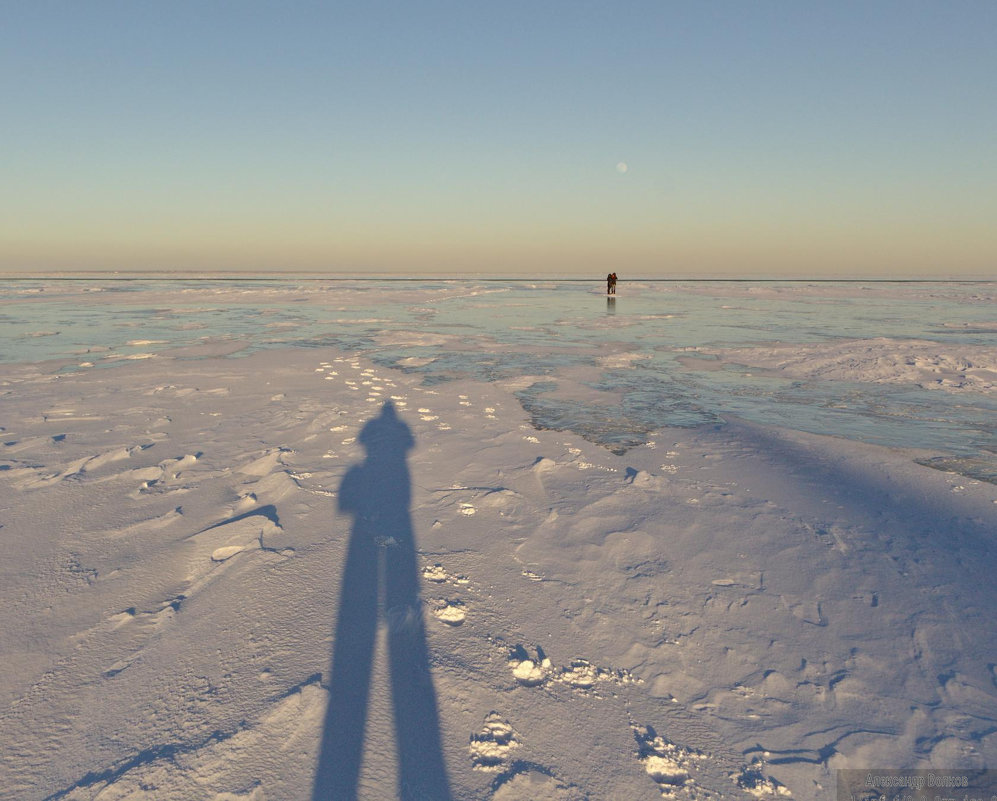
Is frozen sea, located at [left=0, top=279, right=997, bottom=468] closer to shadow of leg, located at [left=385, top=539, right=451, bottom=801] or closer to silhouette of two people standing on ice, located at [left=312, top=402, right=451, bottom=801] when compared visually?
silhouette of two people standing on ice, located at [left=312, top=402, right=451, bottom=801]

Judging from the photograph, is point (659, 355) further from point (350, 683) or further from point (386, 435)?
point (350, 683)

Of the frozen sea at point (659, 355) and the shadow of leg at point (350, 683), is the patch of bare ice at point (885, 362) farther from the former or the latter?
the shadow of leg at point (350, 683)

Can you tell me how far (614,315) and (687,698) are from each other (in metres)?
21.0

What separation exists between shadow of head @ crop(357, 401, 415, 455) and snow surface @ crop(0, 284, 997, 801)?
0.21 feet

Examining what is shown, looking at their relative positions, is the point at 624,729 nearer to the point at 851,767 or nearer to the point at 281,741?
the point at 851,767

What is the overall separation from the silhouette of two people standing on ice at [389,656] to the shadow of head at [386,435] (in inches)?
42.2

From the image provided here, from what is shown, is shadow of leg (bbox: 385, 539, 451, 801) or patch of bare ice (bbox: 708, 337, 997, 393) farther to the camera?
patch of bare ice (bbox: 708, 337, 997, 393)

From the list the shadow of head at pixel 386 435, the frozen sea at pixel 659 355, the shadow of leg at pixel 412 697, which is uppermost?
the frozen sea at pixel 659 355

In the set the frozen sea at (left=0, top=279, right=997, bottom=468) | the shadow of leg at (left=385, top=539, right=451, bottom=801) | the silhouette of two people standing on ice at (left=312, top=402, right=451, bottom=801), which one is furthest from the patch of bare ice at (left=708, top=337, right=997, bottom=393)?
the shadow of leg at (left=385, top=539, right=451, bottom=801)

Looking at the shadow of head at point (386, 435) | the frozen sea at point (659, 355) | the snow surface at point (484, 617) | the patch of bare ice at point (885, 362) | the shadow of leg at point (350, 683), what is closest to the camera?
the shadow of leg at point (350, 683)

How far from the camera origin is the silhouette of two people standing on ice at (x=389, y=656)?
6.88ft

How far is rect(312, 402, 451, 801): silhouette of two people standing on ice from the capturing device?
2098mm

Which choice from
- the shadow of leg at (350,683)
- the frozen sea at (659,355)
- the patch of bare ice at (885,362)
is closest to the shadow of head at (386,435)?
the frozen sea at (659,355)

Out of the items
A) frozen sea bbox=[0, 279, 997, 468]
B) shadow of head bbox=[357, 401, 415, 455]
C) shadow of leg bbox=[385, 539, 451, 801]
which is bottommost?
shadow of leg bbox=[385, 539, 451, 801]
